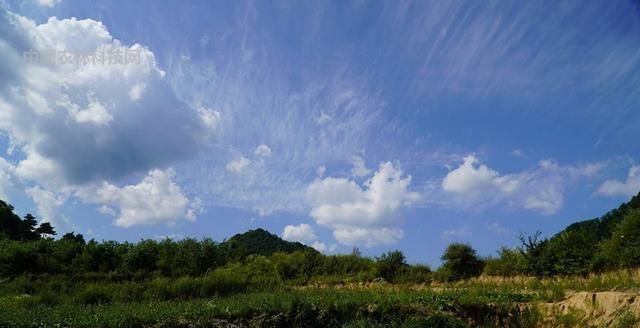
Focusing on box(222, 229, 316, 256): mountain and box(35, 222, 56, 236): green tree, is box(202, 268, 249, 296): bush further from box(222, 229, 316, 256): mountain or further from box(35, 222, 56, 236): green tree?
box(35, 222, 56, 236): green tree

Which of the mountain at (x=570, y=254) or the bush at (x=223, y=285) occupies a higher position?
the mountain at (x=570, y=254)

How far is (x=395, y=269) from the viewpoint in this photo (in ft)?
84.5

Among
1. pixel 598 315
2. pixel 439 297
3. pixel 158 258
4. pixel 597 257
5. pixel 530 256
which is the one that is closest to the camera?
pixel 598 315

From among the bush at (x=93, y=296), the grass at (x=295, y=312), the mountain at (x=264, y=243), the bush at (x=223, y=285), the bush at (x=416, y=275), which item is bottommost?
the grass at (x=295, y=312)

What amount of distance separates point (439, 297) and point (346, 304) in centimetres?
284

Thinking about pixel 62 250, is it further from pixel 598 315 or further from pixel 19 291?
pixel 598 315

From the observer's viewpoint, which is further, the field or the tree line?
the tree line

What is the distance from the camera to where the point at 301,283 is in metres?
24.7

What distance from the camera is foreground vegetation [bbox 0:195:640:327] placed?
12.0 m

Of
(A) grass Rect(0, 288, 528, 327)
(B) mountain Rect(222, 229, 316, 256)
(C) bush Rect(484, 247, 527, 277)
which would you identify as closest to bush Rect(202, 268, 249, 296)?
(A) grass Rect(0, 288, 528, 327)

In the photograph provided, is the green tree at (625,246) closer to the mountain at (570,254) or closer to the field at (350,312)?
the mountain at (570,254)

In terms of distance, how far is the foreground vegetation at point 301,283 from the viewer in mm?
11984

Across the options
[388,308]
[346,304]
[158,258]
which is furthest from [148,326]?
[158,258]

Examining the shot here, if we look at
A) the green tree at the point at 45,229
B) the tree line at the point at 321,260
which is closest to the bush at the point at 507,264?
the tree line at the point at 321,260
